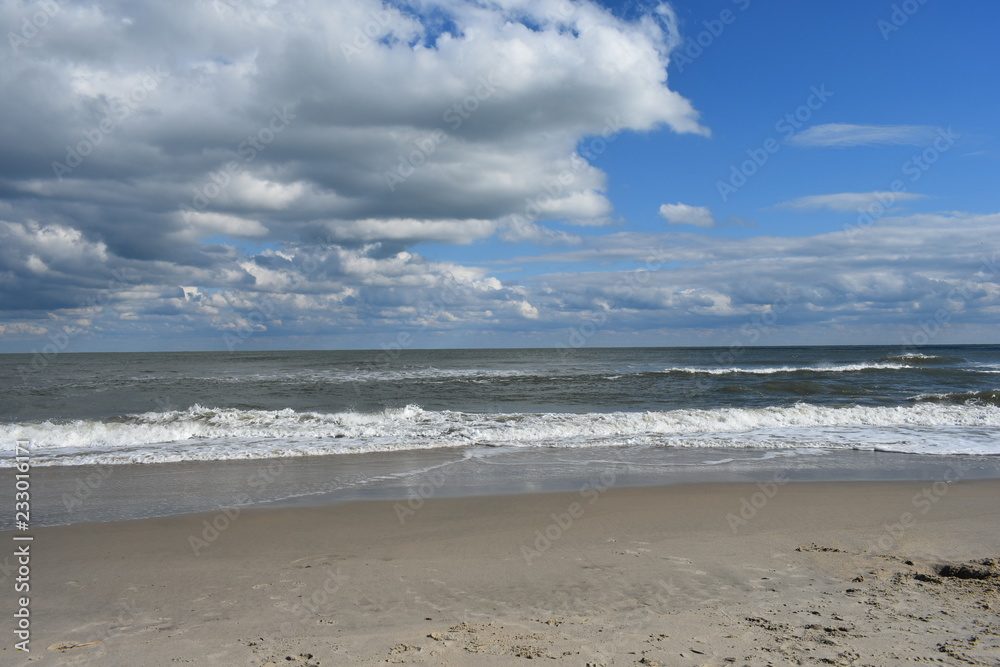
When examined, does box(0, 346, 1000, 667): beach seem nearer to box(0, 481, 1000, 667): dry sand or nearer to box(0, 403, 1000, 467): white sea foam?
box(0, 481, 1000, 667): dry sand

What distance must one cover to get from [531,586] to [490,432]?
10.3 meters

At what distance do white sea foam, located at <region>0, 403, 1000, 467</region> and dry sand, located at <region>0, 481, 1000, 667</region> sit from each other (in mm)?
5889

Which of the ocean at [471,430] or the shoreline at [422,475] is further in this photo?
the ocean at [471,430]

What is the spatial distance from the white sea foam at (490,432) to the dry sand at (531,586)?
5889 mm

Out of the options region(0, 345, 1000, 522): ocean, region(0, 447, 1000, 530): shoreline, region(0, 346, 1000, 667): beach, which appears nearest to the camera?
region(0, 346, 1000, 667): beach

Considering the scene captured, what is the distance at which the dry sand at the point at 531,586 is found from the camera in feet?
12.8

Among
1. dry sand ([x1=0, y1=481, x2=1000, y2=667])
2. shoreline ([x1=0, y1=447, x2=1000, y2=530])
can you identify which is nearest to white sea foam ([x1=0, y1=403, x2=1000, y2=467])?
shoreline ([x1=0, y1=447, x2=1000, y2=530])

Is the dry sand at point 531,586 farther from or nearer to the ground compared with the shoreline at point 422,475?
farther from the ground

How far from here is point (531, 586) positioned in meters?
5.16

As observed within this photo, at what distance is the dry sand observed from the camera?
3896 mm

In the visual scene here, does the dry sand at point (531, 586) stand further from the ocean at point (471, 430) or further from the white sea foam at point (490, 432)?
the white sea foam at point (490, 432)

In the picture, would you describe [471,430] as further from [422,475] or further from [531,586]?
[531,586]

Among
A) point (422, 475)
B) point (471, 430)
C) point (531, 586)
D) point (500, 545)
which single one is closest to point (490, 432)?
point (471, 430)

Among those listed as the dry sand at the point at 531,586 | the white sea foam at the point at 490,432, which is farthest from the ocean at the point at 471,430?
the dry sand at the point at 531,586
